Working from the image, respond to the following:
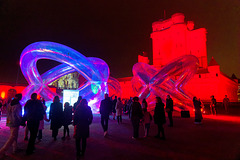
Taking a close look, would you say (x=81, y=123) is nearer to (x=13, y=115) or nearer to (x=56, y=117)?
(x=13, y=115)

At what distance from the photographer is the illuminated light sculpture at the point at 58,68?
11195 mm

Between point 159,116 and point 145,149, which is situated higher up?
point 159,116

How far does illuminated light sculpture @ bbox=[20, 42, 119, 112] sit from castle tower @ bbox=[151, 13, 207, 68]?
3080cm

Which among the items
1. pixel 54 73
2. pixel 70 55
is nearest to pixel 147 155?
pixel 70 55

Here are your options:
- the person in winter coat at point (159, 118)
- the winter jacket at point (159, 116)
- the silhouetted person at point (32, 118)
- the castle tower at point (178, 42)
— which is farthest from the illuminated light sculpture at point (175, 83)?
the castle tower at point (178, 42)

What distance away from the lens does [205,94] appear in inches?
1212

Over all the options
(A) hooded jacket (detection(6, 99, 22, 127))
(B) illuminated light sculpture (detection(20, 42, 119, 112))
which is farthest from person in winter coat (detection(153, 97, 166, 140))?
(B) illuminated light sculpture (detection(20, 42, 119, 112))

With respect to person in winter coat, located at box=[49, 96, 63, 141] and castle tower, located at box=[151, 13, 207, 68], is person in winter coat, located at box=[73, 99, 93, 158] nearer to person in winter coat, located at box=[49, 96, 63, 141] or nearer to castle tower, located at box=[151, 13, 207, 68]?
person in winter coat, located at box=[49, 96, 63, 141]

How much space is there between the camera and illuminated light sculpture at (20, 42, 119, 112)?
11.2m

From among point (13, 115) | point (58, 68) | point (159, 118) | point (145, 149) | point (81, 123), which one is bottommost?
point (145, 149)

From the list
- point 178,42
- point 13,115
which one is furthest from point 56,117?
point 178,42

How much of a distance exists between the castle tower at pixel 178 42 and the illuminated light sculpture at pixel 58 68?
101 ft

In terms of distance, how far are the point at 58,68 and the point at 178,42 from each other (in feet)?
119

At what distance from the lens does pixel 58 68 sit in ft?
47.7
